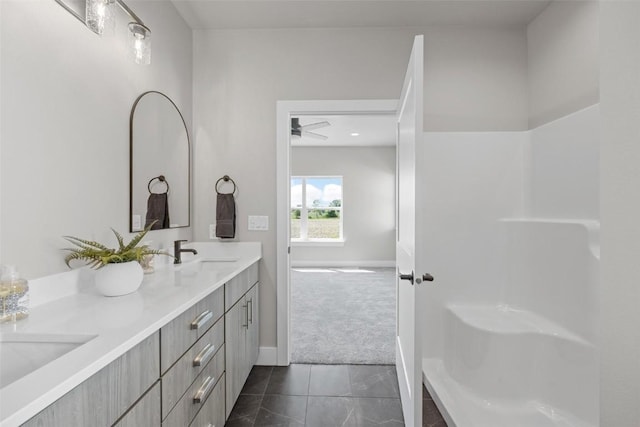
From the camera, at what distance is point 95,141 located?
148cm

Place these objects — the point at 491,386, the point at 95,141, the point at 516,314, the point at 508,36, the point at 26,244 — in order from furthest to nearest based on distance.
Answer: the point at 508,36
the point at 516,314
the point at 491,386
the point at 95,141
the point at 26,244

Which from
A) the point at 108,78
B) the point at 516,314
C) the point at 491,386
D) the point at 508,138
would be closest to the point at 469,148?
the point at 508,138

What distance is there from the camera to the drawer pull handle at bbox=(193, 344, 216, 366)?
1.31 metres

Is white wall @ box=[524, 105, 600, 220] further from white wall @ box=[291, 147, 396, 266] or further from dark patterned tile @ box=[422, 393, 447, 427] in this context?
white wall @ box=[291, 147, 396, 266]

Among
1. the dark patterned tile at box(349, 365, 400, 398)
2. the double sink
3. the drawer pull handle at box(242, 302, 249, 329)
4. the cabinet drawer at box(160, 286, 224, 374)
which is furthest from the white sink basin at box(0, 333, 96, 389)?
the dark patterned tile at box(349, 365, 400, 398)

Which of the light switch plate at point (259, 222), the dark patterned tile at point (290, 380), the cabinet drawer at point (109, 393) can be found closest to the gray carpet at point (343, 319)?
the dark patterned tile at point (290, 380)

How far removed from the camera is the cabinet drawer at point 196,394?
115 cm

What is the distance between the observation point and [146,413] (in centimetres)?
97

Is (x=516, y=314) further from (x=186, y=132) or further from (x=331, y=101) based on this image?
(x=186, y=132)

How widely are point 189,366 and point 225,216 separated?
1313mm

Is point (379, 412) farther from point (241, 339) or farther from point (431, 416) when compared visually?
point (241, 339)

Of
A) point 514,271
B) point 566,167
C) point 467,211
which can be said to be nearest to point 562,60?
point 566,167

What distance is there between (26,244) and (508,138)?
266 cm

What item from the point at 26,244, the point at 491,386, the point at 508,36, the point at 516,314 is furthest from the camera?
the point at 508,36
